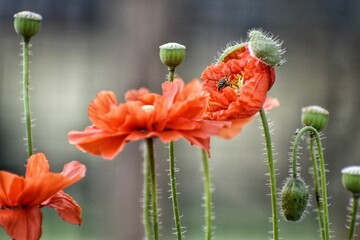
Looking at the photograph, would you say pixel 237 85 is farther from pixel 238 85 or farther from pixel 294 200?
pixel 294 200

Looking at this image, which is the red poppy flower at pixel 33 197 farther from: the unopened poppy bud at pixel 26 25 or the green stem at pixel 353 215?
the green stem at pixel 353 215

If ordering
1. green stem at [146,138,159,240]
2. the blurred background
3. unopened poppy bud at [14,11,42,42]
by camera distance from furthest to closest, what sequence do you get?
the blurred background → unopened poppy bud at [14,11,42,42] → green stem at [146,138,159,240]

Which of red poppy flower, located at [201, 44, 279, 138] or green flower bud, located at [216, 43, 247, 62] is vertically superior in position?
green flower bud, located at [216, 43, 247, 62]

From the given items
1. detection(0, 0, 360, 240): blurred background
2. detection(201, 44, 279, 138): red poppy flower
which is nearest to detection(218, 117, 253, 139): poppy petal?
detection(201, 44, 279, 138): red poppy flower

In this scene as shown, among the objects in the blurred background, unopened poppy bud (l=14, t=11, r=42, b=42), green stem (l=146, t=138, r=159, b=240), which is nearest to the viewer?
green stem (l=146, t=138, r=159, b=240)

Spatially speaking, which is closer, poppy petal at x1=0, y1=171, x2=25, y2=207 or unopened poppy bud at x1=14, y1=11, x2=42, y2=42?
poppy petal at x1=0, y1=171, x2=25, y2=207

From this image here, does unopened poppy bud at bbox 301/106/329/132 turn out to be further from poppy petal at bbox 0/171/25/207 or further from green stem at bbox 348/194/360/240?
poppy petal at bbox 0/171/25/207

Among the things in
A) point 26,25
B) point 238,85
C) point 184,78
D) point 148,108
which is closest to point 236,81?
point 238,85

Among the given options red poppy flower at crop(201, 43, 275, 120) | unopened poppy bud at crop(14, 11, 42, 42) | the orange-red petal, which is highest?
unopened poppy bud at crop(14, 11, 42, 42)
